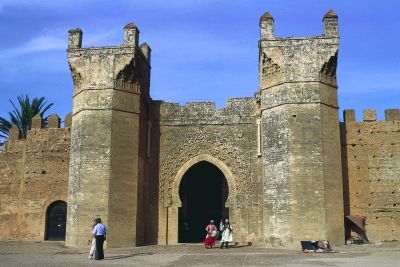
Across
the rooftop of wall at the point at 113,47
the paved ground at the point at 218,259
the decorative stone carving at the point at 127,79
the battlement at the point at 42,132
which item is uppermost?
the rooftop of wall at the point at 113,47

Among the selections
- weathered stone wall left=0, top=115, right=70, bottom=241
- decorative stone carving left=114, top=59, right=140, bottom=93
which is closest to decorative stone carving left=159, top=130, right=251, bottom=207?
decorative stone carving left=114, top=59, right=140, bottom=93

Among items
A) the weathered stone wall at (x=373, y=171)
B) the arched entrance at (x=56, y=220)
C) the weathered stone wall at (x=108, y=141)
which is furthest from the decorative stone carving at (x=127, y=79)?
the weathered stone wall at (x=373, y=171)

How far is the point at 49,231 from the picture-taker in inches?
691

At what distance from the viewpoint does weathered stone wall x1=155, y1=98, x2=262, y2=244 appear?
51.4 feet

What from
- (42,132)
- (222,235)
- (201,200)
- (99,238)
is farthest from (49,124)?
(99,238)

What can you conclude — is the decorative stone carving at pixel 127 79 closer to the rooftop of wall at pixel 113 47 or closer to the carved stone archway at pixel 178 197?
the rooftop of wall at pixel 113 47

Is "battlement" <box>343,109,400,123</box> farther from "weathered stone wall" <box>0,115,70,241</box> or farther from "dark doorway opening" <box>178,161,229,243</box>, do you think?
"weathered stone wall" <box>0,115,70,241</box>

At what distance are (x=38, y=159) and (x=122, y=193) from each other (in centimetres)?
511

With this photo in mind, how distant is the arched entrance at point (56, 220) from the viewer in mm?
17484

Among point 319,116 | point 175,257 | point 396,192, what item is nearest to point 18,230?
point 175,257

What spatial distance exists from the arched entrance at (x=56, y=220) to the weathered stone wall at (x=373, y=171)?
10.1 meters

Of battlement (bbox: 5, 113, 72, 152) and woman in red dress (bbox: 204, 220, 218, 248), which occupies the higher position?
battlement (bbox: 5, 113, 72, 152)

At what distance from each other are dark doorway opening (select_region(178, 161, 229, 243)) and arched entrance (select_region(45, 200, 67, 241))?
4907 millimetres

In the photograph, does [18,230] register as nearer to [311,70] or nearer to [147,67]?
[147,67]
